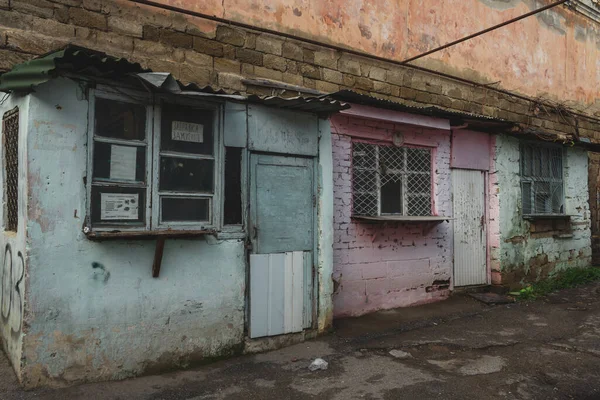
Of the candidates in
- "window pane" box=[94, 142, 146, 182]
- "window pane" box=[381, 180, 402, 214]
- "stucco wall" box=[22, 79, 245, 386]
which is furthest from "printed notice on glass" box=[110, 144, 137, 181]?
"window pane" box=[381, 180, 402, 214]

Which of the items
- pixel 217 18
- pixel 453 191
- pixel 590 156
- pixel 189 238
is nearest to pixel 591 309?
pixel 453 191

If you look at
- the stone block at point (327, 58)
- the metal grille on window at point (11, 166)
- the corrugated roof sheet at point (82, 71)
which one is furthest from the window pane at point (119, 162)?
the stone block at point (327, 58)

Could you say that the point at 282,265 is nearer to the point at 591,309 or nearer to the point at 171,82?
the point at 171,82

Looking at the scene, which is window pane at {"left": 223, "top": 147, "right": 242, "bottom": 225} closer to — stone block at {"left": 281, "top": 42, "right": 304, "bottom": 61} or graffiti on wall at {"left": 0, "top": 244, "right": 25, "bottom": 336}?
graffiti on wall at {"left": 0, "top": 244, "right": 25, "bottom": 336}

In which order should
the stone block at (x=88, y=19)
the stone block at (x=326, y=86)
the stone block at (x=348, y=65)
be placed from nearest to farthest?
1. the stone block at (x=88, y=19)
2. the stone block at (x=326, y=86)
3. the stone block at (x=348, y=65)

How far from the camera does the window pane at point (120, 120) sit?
3967 mm

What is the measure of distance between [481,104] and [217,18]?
5.55 metres

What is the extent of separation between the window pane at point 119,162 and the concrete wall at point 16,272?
0.57m

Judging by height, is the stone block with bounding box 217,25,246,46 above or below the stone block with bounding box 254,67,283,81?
above

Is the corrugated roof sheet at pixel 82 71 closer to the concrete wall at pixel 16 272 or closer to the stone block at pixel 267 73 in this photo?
the concrete wall at pixel 16 272

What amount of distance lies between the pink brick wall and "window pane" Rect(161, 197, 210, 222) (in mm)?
2116

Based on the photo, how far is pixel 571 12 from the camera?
33.8 ft

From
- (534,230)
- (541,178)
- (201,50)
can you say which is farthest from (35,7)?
(541,178)

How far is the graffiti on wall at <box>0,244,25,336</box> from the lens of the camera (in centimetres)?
377
